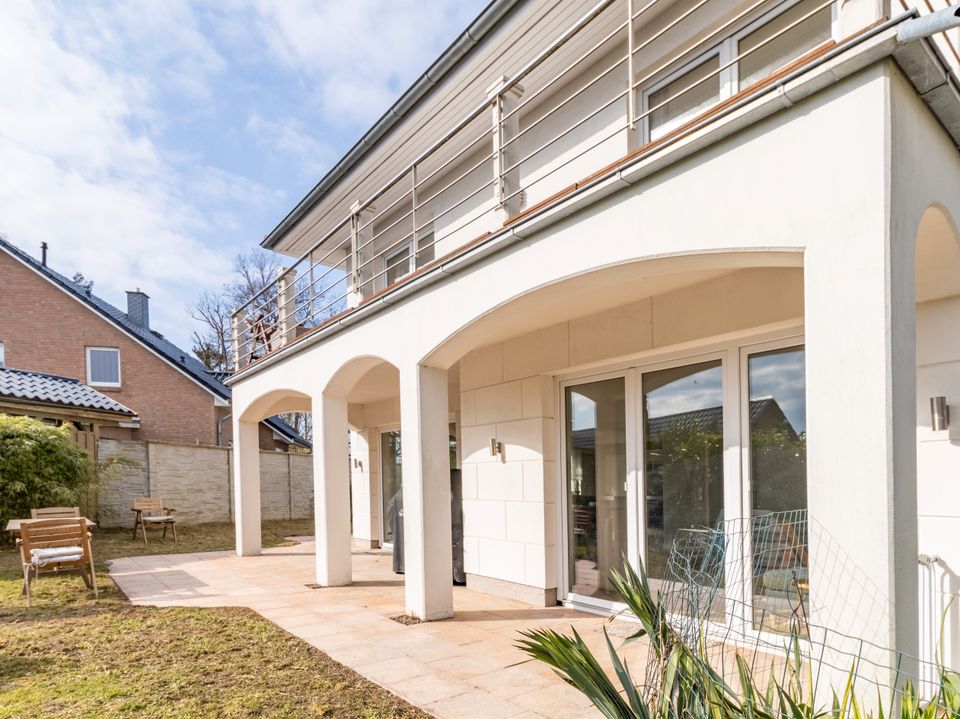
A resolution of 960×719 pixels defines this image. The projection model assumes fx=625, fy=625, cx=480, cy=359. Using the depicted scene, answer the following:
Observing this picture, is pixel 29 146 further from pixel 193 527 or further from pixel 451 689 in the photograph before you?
pixel 451 689

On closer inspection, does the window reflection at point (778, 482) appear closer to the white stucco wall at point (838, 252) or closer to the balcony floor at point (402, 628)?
the balcony floor at point (402, 628)

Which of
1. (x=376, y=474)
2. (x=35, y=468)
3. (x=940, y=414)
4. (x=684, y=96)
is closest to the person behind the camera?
(x=940, y=414)

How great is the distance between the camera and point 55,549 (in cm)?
780

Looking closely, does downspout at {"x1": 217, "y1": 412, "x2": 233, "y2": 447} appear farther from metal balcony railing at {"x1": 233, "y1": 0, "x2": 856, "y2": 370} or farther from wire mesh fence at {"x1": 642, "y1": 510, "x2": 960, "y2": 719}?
wire mesh fence at {"x1": 642, "y1": 510, "x2": 960, "y2": 719}

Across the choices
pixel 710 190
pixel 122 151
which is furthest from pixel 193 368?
pixel 710 190

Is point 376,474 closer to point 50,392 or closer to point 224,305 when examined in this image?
point 50,392

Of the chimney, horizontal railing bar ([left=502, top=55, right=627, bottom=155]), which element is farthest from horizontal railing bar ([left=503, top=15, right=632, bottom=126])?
the chimney

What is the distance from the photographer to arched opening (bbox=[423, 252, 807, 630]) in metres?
5.05

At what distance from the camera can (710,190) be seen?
3.59 meters

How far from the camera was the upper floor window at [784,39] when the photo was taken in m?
4.91

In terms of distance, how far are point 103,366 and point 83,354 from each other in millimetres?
722

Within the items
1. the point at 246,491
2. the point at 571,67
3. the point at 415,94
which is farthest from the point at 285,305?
the point at 571,67

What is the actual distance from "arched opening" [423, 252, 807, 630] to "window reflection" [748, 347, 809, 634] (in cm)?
2

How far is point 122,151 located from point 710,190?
12556 mm
